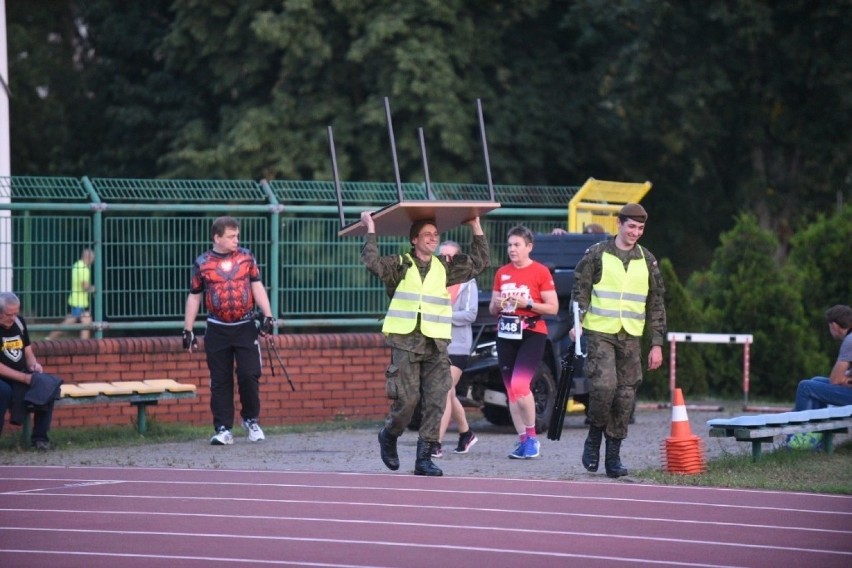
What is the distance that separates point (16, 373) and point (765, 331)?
10755mm

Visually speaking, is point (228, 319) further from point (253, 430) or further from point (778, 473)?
point (778, 473)

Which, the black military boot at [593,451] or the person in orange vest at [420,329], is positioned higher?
the person in orange vest at [420,329]

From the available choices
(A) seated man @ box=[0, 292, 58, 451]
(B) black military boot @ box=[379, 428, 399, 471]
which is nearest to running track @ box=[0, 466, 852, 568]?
(B) black military boot @ box=[379, 428, 399, 471]

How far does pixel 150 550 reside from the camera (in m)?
8.38

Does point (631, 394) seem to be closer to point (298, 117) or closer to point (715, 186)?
point (298, 117)

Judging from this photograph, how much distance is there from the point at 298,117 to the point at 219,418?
1525cm

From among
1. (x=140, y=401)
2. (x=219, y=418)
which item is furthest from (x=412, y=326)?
(x=140, y=401)

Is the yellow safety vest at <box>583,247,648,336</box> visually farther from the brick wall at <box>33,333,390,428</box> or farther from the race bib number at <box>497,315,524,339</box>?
the brick wall at <box>33,333,390,428</box>

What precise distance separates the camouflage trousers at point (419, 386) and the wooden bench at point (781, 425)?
7.36 ft

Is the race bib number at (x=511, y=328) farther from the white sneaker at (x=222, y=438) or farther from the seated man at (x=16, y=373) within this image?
the seated man at (x=16, y=373)

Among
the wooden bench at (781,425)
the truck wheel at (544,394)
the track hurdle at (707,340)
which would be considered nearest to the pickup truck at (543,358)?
the truck wheel at (544,394)

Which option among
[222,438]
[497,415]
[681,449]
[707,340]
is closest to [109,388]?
[222,438]

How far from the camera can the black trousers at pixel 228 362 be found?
14023 mm

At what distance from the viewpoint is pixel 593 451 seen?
11617 mm
